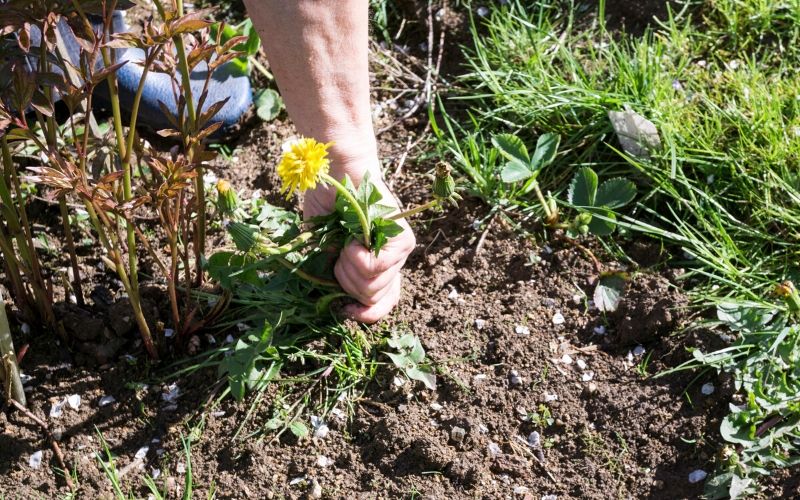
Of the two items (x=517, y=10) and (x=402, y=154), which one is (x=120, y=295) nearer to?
(x=402, y=154)

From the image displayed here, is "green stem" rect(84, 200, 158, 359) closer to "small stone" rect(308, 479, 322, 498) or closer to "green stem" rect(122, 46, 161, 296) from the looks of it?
"green stem" rect(122, 46, 161, 296)

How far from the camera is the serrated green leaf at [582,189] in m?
1.94

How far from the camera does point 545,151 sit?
2027 mm

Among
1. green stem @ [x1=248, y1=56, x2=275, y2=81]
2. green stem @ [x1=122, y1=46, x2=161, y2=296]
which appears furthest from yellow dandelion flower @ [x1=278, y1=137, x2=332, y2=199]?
green stem @ [x1=248, y1=56, x2=275, y2=81]

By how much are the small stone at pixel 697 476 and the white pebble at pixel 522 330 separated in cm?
42

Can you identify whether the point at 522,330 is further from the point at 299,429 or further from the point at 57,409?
the point at 57,409

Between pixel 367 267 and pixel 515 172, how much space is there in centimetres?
48

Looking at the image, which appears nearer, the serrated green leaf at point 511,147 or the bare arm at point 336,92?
the bare arm at point 336,92

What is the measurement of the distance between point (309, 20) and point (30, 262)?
72 centimetres

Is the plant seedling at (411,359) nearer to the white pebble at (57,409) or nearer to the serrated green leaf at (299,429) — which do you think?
the serrated green leaf at (299,429)

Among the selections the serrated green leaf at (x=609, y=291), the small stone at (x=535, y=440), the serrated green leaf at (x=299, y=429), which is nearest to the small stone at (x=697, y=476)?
the small stone at (x=535, y=440)

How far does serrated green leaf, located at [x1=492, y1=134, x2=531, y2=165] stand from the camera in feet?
6.56

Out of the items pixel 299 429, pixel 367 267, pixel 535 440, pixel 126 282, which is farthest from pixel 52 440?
pixel 535 440

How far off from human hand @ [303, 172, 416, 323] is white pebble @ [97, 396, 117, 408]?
0.50m
